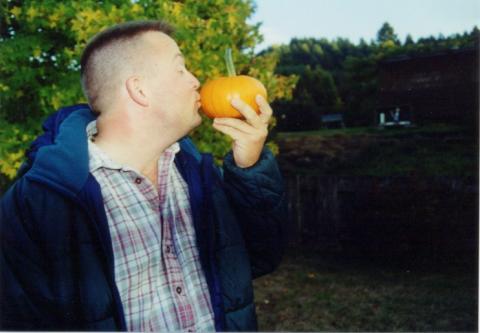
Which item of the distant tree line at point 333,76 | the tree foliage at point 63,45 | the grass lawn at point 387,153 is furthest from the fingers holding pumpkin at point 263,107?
the distant tree line at point 333,76

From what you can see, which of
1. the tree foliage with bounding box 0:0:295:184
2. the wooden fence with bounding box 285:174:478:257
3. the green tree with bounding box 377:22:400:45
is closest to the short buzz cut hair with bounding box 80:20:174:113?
the tree foliage with bounding box 0:0:295:184

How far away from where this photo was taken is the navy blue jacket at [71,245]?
1.40 meters

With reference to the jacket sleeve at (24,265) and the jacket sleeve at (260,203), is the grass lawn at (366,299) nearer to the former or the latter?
the jacket sleeve at (260,203)

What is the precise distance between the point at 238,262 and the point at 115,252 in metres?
0.46

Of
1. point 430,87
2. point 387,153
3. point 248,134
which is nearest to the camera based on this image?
point 248,134

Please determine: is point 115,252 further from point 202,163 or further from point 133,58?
point 133,58

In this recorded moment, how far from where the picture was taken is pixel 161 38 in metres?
1.67

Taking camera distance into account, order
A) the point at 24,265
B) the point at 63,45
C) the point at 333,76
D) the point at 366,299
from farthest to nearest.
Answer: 1. the point at 333,76
2. the point at 366,299
3. the point at 63,45
4. the point at 24,265

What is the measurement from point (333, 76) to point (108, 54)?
3842cm

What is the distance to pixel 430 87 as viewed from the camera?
1852 centimetres

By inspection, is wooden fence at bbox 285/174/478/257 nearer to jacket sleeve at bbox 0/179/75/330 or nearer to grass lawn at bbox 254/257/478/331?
grass lawn at bbox 254/257/478/331

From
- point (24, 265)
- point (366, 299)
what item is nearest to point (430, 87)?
point (366, 299)

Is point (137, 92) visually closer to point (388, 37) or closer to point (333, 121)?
point (333, 121)

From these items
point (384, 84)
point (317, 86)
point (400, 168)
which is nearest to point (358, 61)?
point (317, 86)
